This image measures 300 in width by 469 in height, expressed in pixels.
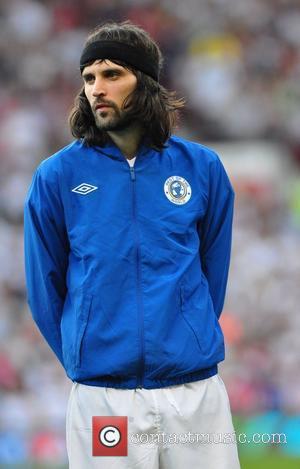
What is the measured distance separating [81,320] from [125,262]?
0.21 m

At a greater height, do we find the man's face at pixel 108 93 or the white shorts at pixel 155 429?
the man's face at pixel 108 93

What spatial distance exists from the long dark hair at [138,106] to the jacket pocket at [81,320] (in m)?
0.50

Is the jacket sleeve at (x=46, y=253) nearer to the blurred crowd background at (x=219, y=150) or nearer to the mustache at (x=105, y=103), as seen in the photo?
the mustache at (x=105, y=103)

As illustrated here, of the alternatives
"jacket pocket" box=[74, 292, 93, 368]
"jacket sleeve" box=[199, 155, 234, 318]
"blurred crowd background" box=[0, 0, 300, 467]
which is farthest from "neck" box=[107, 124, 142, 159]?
"blurred crowd background" box=[0, 0, 300, 467]

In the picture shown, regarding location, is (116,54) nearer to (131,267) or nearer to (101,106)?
(101,106)

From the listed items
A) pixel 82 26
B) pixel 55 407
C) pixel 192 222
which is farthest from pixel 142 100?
pixel 82 26

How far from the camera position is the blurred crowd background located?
28.5ft

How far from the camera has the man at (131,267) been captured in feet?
10.9

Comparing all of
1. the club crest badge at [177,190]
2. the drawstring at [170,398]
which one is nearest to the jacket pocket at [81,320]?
the drawstring at [170,398]

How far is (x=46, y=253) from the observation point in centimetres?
349

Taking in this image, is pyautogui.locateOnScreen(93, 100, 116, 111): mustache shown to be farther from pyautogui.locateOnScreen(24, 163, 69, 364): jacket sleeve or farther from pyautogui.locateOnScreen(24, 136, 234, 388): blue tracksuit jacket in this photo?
pyautogui.locateOnScreen(24, 163, 69, 364): jacket sleeve

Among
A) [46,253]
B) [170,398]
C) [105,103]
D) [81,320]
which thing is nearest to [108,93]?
[105,103]

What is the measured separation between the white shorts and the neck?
0.71 meters

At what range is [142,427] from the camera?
10.8ft
